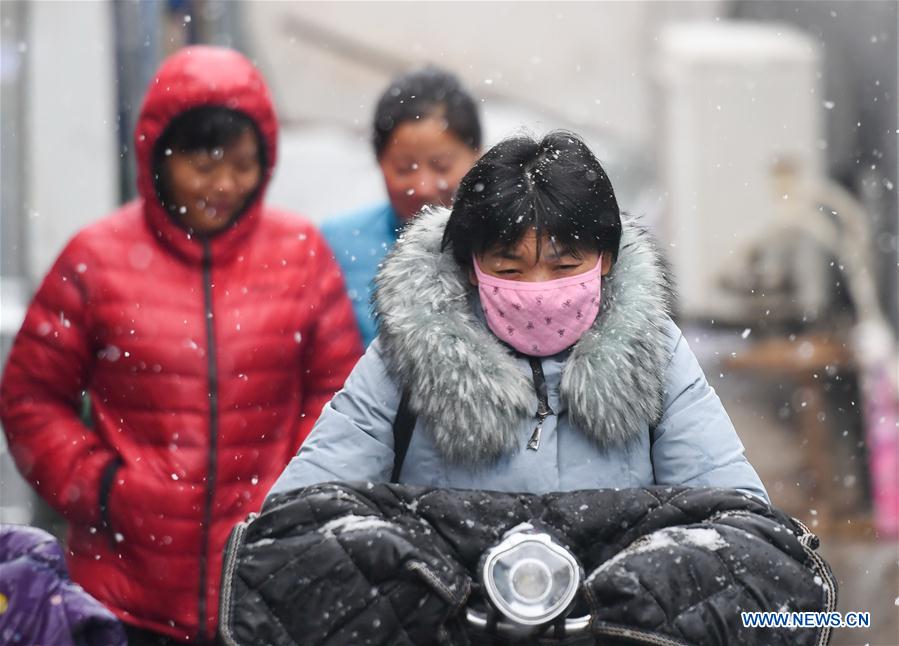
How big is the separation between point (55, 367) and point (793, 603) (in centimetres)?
208

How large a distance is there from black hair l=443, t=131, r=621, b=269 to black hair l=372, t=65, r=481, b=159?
5.23ft

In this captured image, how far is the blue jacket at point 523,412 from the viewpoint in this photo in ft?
9.27

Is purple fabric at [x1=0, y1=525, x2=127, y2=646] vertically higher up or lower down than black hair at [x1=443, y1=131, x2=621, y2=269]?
lower down

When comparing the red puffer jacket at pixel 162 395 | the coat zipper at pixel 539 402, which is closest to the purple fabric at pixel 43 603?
the red puffer jacket at pixel 162 395

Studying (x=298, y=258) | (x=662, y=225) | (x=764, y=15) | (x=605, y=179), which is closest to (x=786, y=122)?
(x=662, y=225)

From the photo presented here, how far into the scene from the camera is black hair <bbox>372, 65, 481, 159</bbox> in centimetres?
457

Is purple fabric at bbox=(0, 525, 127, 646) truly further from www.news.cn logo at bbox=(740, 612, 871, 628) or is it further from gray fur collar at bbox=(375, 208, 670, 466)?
www.news.cn logo at bbox=(740, 612, 871, 628)

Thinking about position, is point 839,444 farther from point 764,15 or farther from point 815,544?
point 815,544

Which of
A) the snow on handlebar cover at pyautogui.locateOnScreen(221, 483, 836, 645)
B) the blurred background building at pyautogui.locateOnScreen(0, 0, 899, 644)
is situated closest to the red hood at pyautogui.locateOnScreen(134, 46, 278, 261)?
the snow on handlebar cover at pyautogui.locateOnScreen(221, 483, 836, 645)

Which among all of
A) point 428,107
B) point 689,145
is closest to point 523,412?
point 428,107

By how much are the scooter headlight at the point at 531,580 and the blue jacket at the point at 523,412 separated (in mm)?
249

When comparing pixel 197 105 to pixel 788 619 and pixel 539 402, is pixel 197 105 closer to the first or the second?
pixel 539 402

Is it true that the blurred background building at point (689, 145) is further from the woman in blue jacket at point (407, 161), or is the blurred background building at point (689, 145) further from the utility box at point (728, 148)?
the woman in blue jacket at point (407, 161)

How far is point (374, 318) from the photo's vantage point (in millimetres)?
3012
